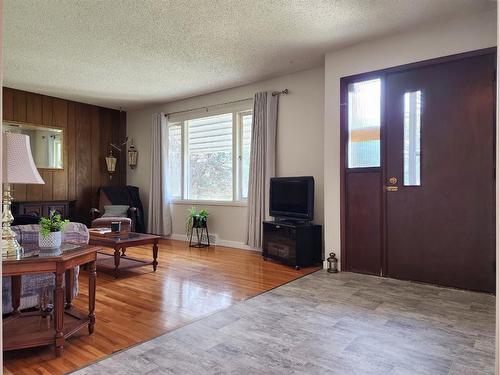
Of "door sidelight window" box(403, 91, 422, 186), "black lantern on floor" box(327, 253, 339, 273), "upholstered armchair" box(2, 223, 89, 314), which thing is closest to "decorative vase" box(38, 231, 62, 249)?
"upholstered armchair" box(2, 223, 89, 314)

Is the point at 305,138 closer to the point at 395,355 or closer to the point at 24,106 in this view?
the point at 395,355

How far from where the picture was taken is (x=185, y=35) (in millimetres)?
3727

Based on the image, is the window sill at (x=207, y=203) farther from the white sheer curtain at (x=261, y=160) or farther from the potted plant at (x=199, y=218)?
the white sheer curtain at (x=261, y=160)

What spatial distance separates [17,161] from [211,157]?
162 inches

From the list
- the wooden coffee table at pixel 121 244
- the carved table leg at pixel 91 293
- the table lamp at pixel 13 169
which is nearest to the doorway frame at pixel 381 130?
the wooden coffee table at pixel 121 244

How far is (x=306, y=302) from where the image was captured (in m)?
3.01

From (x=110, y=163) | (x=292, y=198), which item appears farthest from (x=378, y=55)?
(x=110, y=163)

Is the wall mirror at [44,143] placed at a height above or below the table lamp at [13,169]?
above

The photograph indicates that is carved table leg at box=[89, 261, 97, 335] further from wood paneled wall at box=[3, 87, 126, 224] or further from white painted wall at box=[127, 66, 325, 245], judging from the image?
wood paneled wall at box=[3, 87, 126, 224]

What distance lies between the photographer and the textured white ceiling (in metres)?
3.14

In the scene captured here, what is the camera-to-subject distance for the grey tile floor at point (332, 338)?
194 centimetres

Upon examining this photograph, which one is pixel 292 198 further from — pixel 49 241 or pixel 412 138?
pixel 49 241

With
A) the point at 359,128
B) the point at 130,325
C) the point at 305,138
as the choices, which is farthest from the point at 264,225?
the point at 130,325

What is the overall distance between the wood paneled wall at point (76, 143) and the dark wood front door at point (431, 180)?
503cm
